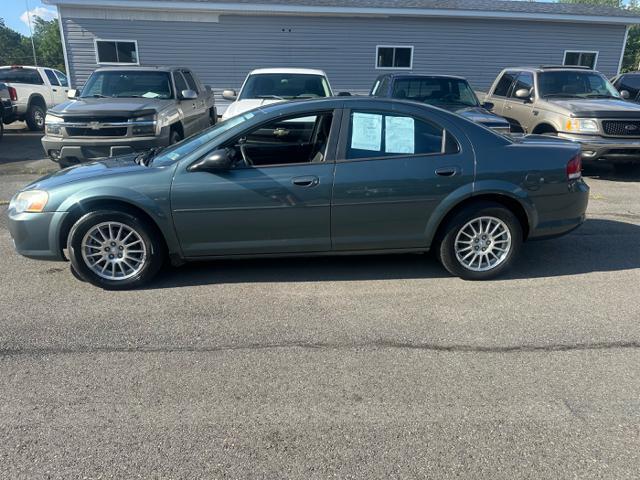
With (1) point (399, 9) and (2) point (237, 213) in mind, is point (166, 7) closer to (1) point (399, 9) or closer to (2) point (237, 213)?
(1) point (399, 9)

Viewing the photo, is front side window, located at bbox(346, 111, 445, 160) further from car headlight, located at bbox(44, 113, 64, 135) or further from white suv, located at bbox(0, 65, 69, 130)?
white suv, located at bbox(0, 65, 69, 130)

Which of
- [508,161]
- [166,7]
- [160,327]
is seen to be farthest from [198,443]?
[166,7]

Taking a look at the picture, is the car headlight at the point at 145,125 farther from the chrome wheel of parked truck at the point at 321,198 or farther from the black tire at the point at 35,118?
the black tire at the point at 35,118

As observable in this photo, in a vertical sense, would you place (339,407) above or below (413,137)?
below

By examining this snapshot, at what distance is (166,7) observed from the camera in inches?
592

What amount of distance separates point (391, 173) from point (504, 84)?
788 centimetres

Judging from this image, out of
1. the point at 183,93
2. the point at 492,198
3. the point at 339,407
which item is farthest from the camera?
the point at 183,93

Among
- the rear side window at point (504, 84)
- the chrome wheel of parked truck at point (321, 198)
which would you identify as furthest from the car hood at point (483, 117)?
the chrome wheel of parked truck at point (321, 198)

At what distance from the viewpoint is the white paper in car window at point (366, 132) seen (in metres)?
4.21

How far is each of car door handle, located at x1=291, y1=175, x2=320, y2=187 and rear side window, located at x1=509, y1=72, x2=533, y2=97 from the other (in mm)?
7205

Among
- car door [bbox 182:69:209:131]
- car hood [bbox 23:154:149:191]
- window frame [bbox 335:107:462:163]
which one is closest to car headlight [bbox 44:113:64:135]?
car door [bbox 182:69:209:131]

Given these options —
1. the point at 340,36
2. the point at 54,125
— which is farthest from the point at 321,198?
the point at 340,36

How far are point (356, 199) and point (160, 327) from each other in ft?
6.15

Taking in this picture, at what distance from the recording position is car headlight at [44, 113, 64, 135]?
25.8ft
